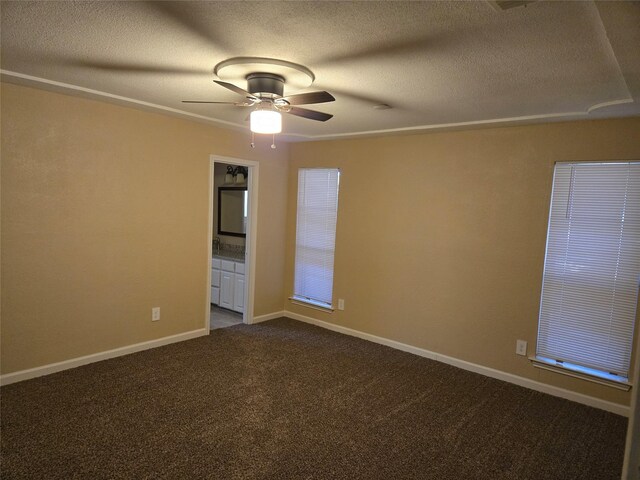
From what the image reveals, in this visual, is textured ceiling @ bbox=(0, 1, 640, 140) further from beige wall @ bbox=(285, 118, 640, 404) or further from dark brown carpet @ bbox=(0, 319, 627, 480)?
dark brown carpet @ bbox=(0, 319, 627, 480)

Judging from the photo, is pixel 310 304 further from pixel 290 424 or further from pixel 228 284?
pixel 290 424

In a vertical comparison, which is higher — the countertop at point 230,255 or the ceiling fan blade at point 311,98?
the ceiling fan blade at point 311,98

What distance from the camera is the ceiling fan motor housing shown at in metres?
2.45

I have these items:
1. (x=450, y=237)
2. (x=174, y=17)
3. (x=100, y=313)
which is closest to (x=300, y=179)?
(x=450, y=237)

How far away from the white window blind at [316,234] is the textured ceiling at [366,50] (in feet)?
6.17

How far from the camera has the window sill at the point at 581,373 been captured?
3.17 m

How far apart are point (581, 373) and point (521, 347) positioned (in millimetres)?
478

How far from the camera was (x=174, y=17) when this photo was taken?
1.80m

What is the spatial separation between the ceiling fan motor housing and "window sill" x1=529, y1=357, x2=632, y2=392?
124 inches

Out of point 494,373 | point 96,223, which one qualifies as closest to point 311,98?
point 96,223

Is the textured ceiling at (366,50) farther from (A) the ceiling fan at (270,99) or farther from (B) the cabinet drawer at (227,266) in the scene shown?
(B) the cabinet drawer at (227,266)

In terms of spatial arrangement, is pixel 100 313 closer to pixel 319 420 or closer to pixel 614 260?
pixel 319 420

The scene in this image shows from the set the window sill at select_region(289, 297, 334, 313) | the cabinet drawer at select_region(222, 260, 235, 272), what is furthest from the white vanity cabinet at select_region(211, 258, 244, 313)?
the window sill at select_region(289, 297, 334, 313)

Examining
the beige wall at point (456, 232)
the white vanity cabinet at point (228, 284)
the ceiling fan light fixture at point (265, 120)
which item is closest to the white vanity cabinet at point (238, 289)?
the white vanity cabinet at point (228, 284)
